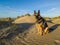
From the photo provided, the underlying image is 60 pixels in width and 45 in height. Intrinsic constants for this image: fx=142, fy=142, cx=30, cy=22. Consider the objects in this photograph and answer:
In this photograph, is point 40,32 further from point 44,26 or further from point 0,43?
point 0,43

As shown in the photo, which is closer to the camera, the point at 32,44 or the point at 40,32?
the point at 32,44

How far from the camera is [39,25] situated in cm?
1045

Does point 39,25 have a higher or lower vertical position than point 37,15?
lower

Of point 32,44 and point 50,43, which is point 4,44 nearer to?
point 32,44

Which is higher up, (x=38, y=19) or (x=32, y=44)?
(x=38, y=19)

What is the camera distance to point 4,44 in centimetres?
825

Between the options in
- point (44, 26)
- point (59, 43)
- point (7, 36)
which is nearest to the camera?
point (59, 43)

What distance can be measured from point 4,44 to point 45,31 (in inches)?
141

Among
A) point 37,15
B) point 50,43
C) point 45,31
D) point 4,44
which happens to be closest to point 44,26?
point 45,31

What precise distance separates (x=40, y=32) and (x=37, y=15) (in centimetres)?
134

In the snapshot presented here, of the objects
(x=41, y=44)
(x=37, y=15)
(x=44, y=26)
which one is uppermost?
(x=37, y=15)

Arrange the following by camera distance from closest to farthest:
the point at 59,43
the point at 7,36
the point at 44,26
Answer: the point at 59,43
the point at 7,36
the point at 44,26

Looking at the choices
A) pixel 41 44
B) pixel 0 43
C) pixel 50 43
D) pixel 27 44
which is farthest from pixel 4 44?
pixel 50 43

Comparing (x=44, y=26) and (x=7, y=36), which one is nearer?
(x=7, y=36)
